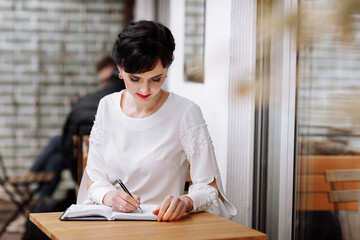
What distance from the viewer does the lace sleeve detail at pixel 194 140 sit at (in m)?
1.84

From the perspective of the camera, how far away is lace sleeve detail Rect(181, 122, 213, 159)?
1.84 m

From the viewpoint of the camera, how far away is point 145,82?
5.74ft

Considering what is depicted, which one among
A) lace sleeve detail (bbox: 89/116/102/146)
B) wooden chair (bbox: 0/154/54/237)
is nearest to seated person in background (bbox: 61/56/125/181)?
wooden chair (bbox: 0/154/54/237)

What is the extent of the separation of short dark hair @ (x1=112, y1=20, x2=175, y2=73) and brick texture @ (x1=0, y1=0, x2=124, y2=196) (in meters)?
4.17

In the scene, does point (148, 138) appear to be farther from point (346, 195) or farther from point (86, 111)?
point (86, 111)

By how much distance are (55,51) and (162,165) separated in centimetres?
426

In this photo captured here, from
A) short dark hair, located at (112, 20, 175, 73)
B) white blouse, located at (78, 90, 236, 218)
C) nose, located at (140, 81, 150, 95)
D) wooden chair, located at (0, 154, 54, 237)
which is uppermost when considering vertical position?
short dark hair, located at (112, 20, 175, 73)

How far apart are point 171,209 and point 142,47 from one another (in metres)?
0.56

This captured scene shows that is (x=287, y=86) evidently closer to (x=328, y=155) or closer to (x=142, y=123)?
(x=328, y=155)

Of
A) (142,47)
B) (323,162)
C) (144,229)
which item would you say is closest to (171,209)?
(144,229)

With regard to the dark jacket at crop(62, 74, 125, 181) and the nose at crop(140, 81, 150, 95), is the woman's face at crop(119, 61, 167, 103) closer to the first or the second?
the nose at crop(140, 81, 150, 95)

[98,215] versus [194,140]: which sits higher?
[194,140]

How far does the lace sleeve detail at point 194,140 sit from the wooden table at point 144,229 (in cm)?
34

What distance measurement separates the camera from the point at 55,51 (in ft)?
19.0
